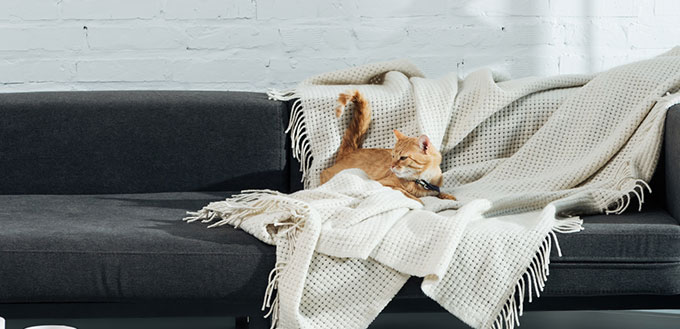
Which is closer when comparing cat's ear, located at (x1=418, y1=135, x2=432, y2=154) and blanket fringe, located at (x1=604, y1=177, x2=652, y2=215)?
blanket fringe, located at (x1=604, y1=177, x2=652, y2=215)

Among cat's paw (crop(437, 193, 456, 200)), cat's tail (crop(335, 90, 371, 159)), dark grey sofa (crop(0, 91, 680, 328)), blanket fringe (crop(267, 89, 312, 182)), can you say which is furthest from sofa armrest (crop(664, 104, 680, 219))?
blanket fringe (crop(267, 89, 312, 182))

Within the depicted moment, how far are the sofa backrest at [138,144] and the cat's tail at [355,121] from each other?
19 cm

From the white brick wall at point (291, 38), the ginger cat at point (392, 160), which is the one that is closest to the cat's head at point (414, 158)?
the ginger cat at point (392, 160)

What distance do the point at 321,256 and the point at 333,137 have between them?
23.7 inches

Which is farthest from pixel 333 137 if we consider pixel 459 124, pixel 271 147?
pixel 459 124

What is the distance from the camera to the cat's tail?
2.27m

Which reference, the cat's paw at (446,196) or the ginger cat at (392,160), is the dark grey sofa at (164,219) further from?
the cat's paw at (446,196)

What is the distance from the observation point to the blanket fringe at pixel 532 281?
1759 mm

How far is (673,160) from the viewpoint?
6.48ft

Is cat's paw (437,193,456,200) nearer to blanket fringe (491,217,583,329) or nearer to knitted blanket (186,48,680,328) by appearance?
knitted blanket (186,48,680,328)

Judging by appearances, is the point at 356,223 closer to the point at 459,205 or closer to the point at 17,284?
the point at 459,205

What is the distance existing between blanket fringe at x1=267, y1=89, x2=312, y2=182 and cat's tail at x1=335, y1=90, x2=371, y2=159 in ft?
0.31

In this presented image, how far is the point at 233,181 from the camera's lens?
7.90 feet

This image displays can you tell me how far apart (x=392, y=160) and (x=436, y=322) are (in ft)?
1.77
